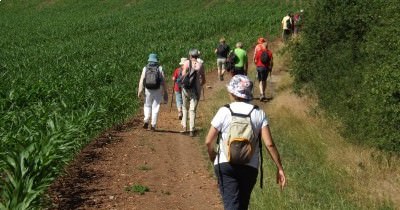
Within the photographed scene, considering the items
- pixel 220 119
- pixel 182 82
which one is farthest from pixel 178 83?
pixel 220 119

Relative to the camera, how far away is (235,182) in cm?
573

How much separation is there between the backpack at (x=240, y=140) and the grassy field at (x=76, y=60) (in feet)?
7.34

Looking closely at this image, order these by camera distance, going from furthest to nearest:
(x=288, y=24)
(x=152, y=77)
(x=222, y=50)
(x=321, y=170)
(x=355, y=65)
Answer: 1. (x=288, y=24)
2. (x=222, y=50)
3. (x=355, y=65)
4. (x=152, y=77)
5. (x=321, y=170)

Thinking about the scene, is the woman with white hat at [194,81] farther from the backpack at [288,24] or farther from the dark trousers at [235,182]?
the backpack at [288,24]

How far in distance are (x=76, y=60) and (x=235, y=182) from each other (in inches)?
851

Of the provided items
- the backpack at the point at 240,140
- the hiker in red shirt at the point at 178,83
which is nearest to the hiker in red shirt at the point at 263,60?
the hiker in red shirt at the point at 178,83

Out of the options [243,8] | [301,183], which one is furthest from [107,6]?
[301,183]

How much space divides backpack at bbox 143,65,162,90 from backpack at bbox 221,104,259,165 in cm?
680

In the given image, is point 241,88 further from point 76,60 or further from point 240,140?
point 76,60

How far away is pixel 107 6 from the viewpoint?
62.3m

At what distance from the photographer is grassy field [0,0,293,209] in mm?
8086

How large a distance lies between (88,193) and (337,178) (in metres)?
4.10

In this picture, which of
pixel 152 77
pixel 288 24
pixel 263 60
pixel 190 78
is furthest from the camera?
pixel 288 24

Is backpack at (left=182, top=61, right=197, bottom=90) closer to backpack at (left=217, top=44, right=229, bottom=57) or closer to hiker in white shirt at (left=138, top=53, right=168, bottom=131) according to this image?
hiker in white shirt at (left=138, top=53, right=168, bottom=131)
